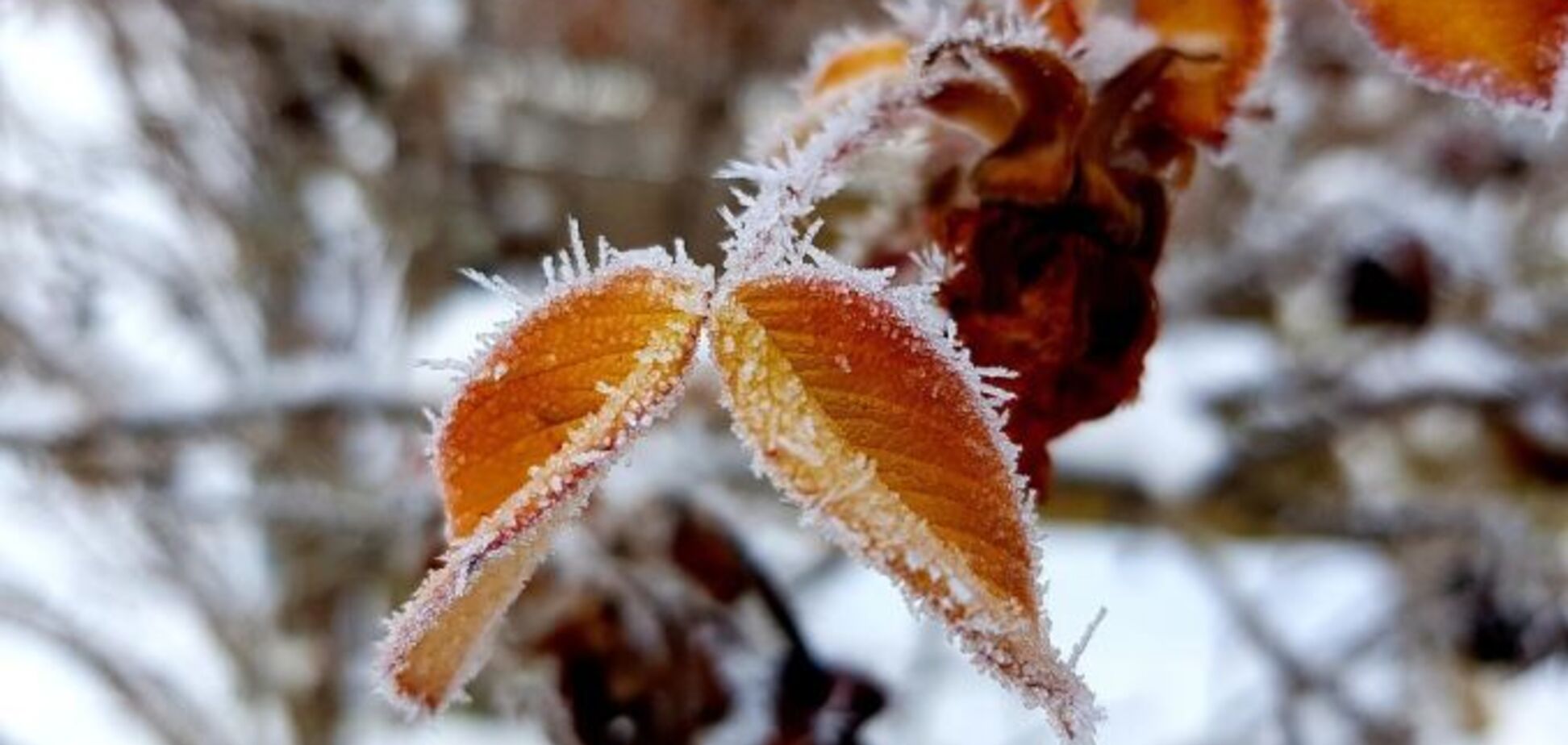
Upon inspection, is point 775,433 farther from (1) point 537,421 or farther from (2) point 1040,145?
(2) point 1040,145

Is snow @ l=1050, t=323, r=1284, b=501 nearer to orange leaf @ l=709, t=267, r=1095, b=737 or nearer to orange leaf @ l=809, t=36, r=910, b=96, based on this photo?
orange leaf @ l=809, t=36, r=910, b=96

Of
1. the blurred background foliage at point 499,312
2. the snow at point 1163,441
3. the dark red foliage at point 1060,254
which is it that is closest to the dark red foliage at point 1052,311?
the dark red foliage at point 1060,254

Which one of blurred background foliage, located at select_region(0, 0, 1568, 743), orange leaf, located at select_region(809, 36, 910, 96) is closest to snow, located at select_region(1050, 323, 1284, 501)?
blurred background foliage, located at select_region(0, 0, 1568, 743)

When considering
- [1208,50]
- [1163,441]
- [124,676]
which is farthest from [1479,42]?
[124,676]

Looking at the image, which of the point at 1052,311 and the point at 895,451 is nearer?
the point at 895,451

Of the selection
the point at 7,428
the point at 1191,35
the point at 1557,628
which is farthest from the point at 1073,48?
the point at 7,428

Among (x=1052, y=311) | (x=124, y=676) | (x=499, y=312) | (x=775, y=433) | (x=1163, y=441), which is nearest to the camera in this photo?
(x=775, y=433)
